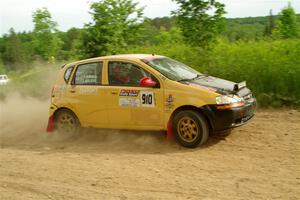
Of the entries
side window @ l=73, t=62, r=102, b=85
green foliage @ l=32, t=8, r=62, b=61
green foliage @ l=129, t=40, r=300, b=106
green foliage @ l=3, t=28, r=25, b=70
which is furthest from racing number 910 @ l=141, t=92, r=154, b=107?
green foliage @ l=3, t=28, r=25, b=70

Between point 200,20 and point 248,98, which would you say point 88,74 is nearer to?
point 248,98

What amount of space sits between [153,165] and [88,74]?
117 inches

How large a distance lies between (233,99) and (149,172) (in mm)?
2214

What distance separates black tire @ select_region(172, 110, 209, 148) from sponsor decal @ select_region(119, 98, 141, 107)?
82 centimetres

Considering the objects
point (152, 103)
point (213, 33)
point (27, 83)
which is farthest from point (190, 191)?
point (27, 83)

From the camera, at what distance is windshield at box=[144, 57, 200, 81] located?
804cm

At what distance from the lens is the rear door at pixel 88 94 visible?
8523 millimetres

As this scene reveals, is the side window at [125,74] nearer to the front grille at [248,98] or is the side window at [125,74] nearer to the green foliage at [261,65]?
the front grille at [248,98]

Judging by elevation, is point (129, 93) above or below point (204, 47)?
below

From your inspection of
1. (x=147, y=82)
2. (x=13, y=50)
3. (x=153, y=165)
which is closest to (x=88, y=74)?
(x=147, y=82)

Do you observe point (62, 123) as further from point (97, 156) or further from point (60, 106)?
point (97, 156)

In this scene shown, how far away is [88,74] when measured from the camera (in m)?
8.82

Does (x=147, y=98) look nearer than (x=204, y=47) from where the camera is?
Yes

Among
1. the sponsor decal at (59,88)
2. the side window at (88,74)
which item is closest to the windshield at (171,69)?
the side window at (88,74)
